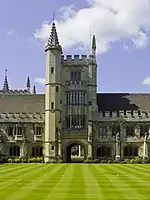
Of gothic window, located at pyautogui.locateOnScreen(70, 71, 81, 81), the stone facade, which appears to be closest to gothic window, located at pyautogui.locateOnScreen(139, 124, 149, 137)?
the stone facade

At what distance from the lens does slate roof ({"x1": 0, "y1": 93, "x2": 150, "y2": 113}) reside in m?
70.6

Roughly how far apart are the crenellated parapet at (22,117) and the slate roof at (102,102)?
5.51 ft

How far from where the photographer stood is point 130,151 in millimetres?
67312

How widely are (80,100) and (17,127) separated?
37.3 ft

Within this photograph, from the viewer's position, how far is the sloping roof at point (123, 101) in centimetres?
7024

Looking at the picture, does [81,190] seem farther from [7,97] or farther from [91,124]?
[7,97]

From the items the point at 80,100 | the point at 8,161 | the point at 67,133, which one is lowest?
the point at 8,161

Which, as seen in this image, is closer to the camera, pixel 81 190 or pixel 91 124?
pixel 81 190

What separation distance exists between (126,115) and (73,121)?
341 inches

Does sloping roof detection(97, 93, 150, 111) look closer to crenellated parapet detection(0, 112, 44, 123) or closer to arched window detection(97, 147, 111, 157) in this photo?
arched window detection(97, 147, 111, 157)

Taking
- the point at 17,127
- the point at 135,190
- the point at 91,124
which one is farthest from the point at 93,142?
the point at 135,190

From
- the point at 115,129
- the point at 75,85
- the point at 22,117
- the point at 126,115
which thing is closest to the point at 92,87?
the point at 75,85

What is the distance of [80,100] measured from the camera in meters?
69.2

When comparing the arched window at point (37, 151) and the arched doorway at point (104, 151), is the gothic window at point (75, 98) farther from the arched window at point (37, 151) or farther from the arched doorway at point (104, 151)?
the arched window at point (37, 151)
